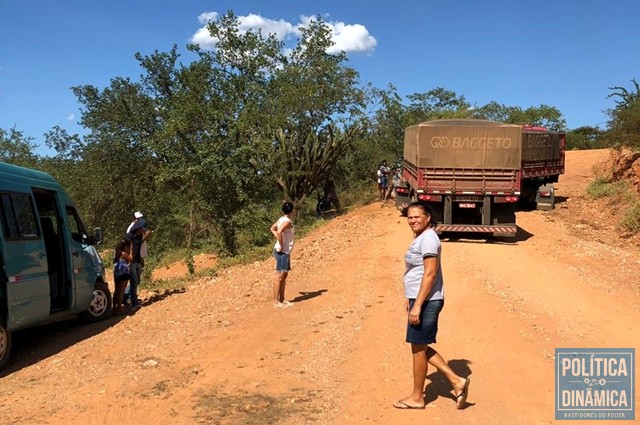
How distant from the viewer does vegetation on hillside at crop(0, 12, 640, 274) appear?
17719mm

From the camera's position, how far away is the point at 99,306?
29.1ft

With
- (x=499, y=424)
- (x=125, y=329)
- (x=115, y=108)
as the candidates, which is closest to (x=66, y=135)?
(x=115, y=108)

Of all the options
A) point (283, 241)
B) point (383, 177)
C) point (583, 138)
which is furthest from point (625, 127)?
point (583, 138)

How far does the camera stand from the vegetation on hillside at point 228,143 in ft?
58.1

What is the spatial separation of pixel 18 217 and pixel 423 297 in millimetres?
5202

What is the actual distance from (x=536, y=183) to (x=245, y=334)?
1516 cm

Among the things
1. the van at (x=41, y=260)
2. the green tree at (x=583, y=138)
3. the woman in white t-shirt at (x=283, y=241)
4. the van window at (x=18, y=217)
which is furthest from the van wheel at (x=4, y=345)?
the green tree at (x=583, y=138)

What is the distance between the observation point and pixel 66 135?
24.8 metres

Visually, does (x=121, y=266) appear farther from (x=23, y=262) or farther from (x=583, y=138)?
(x=583, y=138)

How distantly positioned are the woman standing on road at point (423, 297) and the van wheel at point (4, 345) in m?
4.71

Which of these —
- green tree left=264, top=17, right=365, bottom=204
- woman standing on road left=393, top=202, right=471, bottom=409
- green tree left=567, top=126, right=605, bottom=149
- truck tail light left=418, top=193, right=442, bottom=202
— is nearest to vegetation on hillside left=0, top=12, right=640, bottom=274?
green tree left=264, top=17, right=365, bottom=204

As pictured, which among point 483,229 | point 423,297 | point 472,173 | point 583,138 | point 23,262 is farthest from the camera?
point 583,138

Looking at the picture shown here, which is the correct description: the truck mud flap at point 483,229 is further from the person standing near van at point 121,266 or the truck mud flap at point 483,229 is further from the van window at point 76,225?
the van window at point 76,225

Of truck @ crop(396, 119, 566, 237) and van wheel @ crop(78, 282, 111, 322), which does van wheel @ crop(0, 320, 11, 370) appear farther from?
truck @ crop(396, 119, 566, 237)
